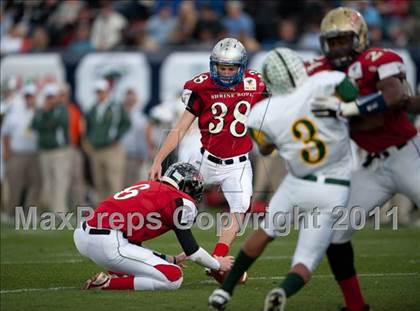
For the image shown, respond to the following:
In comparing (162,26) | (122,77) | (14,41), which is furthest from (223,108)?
(14,41)

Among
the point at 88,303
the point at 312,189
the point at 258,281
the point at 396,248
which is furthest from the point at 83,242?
the point at 396,248

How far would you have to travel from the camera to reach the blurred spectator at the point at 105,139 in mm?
15203

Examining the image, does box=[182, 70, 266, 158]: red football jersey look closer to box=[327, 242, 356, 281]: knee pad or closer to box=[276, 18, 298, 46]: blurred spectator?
box=[327, 242, 356, 281]: knee pad

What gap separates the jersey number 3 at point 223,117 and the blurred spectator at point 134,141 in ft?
23.3

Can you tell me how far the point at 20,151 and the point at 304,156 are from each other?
983cm

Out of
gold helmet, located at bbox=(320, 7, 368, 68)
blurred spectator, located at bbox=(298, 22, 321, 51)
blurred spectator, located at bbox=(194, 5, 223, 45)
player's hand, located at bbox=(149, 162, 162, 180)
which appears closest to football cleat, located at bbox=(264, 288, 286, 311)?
gold helmet, located at bbox=(320, 7, 368, 68)

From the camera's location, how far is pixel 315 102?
6.04m

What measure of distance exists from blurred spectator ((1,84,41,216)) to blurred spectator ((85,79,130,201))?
2.77ft

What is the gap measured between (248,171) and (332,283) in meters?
1.12

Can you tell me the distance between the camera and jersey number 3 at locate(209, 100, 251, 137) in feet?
27.2

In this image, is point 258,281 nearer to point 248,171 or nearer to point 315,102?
point 248,171

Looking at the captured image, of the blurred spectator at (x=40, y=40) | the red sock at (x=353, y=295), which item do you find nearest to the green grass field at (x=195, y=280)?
the red sock at (x=353, y=295)

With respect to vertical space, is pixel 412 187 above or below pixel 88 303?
above

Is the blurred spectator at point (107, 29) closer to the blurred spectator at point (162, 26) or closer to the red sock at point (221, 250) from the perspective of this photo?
the blurred spectator at point (162, 26)
